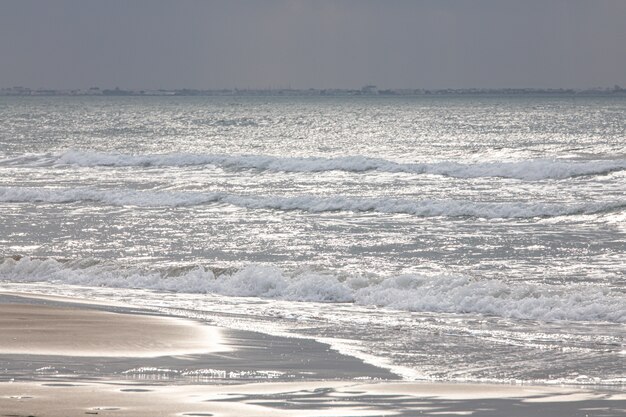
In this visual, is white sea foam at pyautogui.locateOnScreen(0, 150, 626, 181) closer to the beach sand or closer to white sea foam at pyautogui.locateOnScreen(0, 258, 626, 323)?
white sea foam at pyautogui.locateOnScreen(0, 258, 626, 323)

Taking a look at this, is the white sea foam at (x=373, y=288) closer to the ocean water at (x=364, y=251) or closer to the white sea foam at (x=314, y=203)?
the ocean water at (x=364, y=251)

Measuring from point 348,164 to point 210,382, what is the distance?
1299 inches

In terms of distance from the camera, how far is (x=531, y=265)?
19.7 metres

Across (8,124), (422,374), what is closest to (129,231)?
(422,374)

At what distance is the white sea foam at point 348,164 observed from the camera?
38812 mm

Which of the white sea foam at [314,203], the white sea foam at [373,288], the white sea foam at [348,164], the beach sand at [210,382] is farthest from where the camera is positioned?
the white sea foam at [348,164]

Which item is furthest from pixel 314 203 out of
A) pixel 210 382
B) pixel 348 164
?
pixel 210 382

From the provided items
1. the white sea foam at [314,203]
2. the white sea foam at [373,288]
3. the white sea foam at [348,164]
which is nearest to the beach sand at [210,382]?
the white sea foam at [373,288]

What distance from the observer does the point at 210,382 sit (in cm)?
1092

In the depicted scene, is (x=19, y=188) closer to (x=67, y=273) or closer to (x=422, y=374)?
(x=67, y=273)

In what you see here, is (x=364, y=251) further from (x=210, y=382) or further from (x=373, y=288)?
(x=210, y=382)

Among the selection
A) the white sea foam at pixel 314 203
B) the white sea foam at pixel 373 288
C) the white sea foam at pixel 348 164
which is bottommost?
the white sea foam at pixel 373 288

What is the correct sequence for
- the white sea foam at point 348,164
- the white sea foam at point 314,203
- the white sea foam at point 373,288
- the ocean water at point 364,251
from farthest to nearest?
1. the white sea foam at point 348,164
2. the white sea foam at point 314,203
3. the white sea foam at point 373,288
4. the ocean water at point 364,251

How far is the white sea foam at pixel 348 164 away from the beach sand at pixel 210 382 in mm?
25908
